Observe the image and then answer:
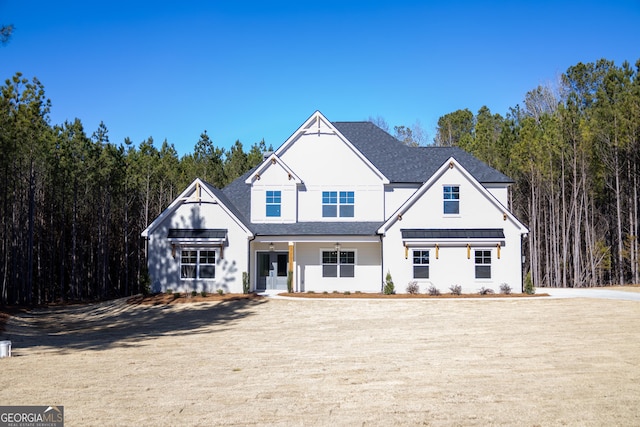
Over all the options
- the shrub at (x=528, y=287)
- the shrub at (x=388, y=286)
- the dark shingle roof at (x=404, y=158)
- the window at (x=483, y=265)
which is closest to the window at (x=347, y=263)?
the shrub at (x=388, y=286)

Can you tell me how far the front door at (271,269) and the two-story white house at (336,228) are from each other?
55mm

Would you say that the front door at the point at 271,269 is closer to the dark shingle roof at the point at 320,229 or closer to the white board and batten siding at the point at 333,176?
the dark shingle roof at the point at 320,229

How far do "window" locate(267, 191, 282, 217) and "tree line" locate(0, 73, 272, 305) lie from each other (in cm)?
737

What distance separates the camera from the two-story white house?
27109mm

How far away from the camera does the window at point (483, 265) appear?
2706 centimetres

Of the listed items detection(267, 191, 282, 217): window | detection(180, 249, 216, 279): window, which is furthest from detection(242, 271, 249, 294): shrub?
detection(267, 191, 282, 217): window

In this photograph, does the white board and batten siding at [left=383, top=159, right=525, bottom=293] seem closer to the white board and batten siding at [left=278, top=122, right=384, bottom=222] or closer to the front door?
the white board and batten siding at [left=278, top=122, right=384, bottom=222]

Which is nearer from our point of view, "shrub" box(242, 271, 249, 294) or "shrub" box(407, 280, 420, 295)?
"shrub" box(407, 280, 420, 295)

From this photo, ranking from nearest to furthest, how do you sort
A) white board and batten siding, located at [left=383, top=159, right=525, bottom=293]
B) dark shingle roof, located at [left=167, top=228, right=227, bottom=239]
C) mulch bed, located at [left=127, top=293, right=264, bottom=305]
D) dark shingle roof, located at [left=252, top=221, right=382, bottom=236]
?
1. mulch bed, located at [left=127, top=293, right=264, bottom=305]
2. white board and batten siding, located at [left=383, top=159, right=525, bottom=293]
3. dark shingle roof, located at [left=167, top=228, right=227, bottom=239]
4. dark shingle roof, located at [left=252, top=221, right=382, bottom=236]

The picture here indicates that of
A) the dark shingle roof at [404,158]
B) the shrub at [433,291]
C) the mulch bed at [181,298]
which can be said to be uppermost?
the dark shingle roof at [404,158]

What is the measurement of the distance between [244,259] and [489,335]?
15139mm

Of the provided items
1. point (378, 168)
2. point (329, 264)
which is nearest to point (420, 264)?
point (329, 264)

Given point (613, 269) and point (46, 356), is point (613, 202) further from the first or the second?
point (46, 356)

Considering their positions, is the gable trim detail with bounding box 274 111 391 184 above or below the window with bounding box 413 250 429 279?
above
